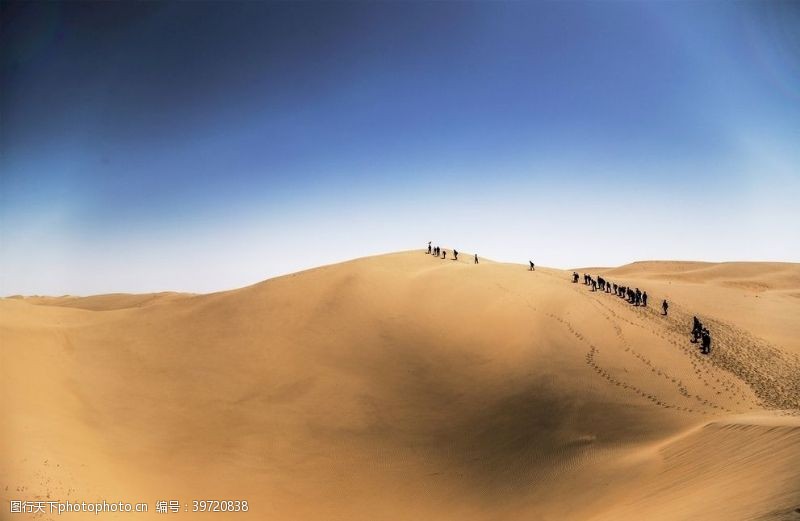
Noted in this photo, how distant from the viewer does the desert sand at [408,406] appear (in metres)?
10.2

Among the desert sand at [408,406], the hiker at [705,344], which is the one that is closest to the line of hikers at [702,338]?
the hiker at [705,344]

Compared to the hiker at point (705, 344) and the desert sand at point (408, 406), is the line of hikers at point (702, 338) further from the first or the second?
the desert sand at point (408, 406)

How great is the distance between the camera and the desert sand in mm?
10234

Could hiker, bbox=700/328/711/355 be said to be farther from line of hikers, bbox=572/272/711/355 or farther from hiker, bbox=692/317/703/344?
hiker, bbox=692/317/703/344

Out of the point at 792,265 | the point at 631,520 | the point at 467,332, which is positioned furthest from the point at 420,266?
the point at 792,265

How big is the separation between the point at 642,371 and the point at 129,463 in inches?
732

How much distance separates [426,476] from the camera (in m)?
13.4

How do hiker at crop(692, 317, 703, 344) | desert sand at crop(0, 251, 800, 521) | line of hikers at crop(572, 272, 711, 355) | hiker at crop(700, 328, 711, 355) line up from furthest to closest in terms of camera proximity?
hiker at crop(692, 317, 703, 344), line of hikers at crop(572, 272, 711, 355), hiker at crop(700, 328, 711, 355), desert sand at crop(0, 251, 800, 521)

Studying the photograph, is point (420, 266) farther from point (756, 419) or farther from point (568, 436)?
point (756, 419)

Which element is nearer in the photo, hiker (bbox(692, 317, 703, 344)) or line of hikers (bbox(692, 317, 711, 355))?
line of hikers (bbox(692, 317, 711, 355))

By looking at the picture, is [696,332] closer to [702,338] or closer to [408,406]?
[702,338]

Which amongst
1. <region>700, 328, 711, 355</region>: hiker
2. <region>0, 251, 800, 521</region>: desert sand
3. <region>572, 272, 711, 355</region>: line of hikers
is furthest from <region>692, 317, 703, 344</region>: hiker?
<region>700, 328, 711, 355</region>: hiker

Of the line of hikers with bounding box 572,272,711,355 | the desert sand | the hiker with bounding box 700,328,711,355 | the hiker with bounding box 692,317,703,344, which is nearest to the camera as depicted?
the desert sand

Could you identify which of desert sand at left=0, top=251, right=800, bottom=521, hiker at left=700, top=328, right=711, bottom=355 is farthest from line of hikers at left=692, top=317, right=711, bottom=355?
desert sand at left=0, top=251, right=800, bottom=521
